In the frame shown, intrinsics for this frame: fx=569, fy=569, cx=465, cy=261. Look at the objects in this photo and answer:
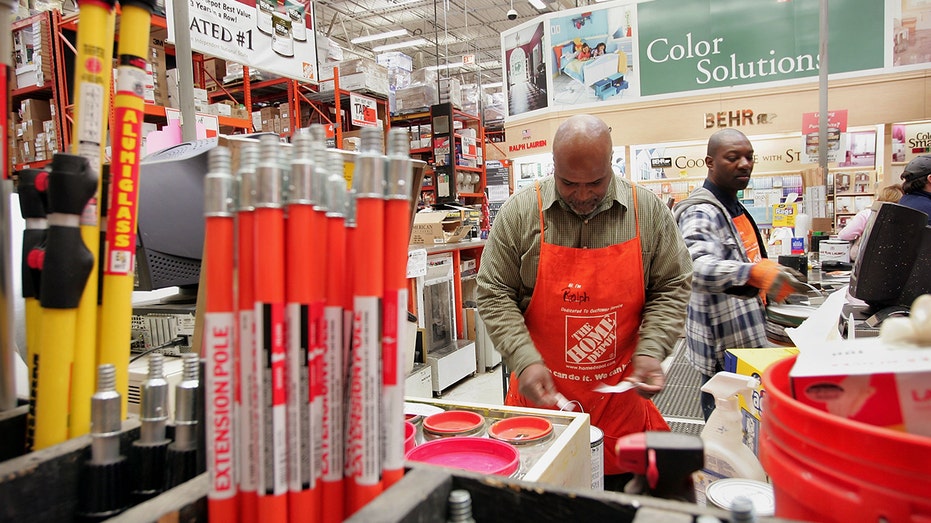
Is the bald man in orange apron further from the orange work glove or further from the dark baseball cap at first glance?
the dark baseball cap

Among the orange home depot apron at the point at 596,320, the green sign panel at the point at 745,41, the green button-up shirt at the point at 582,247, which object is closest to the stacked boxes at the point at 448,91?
the green sign panel at the point at 745,41

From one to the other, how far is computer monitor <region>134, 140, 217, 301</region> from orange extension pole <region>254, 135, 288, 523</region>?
1.01 meters

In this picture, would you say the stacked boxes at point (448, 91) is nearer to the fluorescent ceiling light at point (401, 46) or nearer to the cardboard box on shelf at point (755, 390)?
the fluorescent ceiling light at point (401, 46)

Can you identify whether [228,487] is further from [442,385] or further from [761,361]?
[442,385]

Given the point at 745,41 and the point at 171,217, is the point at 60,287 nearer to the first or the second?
the point at 171,217

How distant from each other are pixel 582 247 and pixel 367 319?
5.12 ft

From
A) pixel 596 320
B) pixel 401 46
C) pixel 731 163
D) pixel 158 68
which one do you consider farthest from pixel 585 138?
pixel 401 46

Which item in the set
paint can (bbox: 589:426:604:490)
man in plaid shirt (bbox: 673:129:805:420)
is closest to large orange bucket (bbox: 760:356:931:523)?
paint can (bbox: 589:426:604:490)

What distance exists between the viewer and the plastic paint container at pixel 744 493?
99cm

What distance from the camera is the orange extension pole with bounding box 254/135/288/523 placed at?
48cm

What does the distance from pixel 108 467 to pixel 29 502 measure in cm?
7

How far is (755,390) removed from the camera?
1233 mm

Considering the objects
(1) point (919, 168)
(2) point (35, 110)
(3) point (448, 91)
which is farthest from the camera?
(3) point (448, 91)

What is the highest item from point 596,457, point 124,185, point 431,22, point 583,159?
point 431,22
